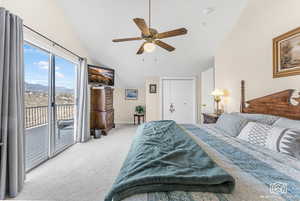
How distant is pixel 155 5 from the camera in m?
3.05

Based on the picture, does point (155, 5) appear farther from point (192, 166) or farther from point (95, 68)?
point (192, 166)

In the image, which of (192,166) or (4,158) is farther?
(4,158)

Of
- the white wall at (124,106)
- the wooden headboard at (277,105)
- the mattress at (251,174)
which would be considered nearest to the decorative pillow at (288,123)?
the wooden headboard at (277,105)

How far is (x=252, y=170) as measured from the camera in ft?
3.83

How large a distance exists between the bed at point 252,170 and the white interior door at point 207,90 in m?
3.03

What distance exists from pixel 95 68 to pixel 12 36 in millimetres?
2753

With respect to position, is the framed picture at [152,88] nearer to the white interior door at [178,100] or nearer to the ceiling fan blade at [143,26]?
the white interior door at [178,100]

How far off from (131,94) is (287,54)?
5173 millimetres

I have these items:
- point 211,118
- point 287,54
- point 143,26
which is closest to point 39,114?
point 143,26

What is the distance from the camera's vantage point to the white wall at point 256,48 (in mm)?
2238

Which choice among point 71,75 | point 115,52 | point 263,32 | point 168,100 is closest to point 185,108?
point 168,100

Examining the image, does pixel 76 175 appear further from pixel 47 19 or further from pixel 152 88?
pixel 152 88

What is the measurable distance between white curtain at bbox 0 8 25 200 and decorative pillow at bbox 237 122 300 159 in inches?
115

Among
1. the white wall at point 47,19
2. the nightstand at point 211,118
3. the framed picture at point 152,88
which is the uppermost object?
the white wall at point 47,19
